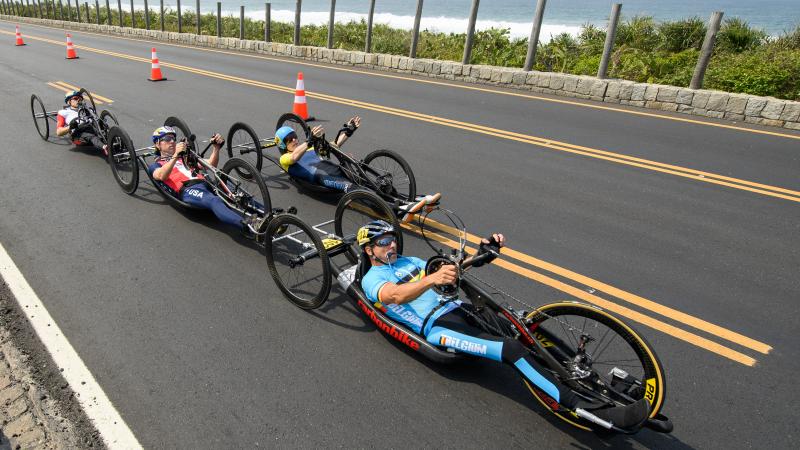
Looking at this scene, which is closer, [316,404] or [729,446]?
[729,446]

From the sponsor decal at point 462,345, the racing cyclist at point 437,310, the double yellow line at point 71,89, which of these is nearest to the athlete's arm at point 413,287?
the racing cyclist at point 437,310

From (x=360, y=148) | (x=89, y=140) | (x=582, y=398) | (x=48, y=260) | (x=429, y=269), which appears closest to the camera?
(x=582, y=398)

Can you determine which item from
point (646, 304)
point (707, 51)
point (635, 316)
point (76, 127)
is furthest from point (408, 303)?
point (707, 51)

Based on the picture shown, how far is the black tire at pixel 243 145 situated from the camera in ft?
23.3

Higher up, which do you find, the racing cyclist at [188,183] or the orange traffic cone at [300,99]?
the orange traffic cone at [300,99]

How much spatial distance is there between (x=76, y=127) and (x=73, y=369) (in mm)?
5743

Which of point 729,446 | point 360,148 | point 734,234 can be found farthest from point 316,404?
point 360,148

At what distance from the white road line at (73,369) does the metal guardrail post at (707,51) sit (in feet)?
38.4

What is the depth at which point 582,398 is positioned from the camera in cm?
304

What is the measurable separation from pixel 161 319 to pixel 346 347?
5.01 feet

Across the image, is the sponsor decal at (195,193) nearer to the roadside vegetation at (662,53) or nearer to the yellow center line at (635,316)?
the yellow center line at (635,316)

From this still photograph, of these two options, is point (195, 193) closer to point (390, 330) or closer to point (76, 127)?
point (390, 330)

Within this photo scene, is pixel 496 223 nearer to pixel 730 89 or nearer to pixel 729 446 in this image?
pixel 729 446

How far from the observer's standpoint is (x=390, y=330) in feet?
12.3
